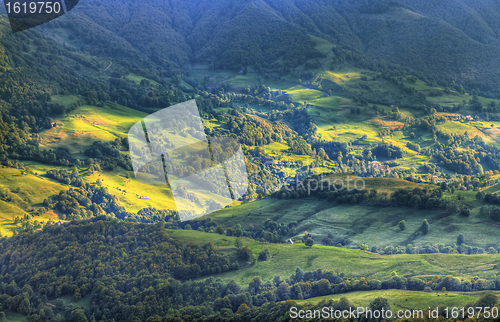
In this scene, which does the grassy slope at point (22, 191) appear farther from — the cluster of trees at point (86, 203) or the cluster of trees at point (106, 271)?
the cluster of trees at point (106, 271)

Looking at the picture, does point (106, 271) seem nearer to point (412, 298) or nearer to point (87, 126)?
point (412, 298)

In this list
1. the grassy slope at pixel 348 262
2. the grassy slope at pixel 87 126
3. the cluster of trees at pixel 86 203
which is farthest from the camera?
the grassy slope at pixel 87 126

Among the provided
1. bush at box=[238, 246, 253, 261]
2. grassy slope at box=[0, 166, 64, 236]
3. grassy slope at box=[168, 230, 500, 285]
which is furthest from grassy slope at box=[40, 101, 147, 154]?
bush at box=[238, 246, 253, 261]

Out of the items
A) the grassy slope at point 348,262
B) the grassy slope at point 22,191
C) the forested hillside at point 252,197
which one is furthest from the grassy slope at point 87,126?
the grassy slope at point 348,262

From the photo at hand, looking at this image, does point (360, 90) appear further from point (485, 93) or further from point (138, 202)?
point (138, 202)

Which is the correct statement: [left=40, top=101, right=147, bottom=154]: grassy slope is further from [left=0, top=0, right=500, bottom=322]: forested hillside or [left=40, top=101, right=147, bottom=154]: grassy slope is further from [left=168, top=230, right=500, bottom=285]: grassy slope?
[left=168, top=230, right=500, bottom=285]: grassy slope

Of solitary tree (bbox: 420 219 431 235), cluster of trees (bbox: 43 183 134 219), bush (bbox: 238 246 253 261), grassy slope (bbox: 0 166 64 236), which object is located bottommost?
cluster of trees (bbox: 43 183 134 219)

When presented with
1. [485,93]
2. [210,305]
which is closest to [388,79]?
[485,93]

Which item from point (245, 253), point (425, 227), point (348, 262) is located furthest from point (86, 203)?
point (425, 227)
